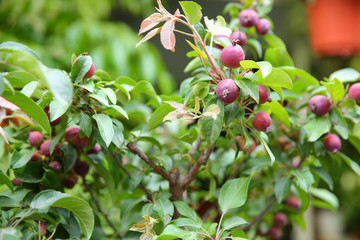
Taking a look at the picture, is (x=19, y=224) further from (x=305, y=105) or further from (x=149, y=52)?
(x=149, y=52)

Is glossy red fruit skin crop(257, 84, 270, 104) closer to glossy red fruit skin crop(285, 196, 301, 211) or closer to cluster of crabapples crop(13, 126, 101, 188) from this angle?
cluster of crabapples crop(13, 126, 101, 188)

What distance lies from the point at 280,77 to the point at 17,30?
1615 mm

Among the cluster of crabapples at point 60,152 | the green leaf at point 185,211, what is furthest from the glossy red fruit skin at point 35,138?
the green leaf at point 185,211

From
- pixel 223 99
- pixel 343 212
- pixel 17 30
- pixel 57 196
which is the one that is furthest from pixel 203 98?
pixel 343 212

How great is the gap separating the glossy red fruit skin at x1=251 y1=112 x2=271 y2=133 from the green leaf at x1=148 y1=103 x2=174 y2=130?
0.33 feet

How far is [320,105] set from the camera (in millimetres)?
533

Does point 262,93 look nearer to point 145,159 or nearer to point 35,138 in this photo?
point 145,159

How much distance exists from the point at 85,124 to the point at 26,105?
2.7 inches

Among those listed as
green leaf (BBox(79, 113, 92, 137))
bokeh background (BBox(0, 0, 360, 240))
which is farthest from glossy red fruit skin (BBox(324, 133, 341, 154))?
bokeh background (BBox(0, 0, 360, 240))

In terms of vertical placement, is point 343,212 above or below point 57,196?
below

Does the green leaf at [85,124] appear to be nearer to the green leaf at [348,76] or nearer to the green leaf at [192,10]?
the green leaf at [192,10]

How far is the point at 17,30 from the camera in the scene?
1766mm

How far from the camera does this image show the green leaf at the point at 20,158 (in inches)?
19.3

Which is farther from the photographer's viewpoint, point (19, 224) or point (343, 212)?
point (343, 212)
